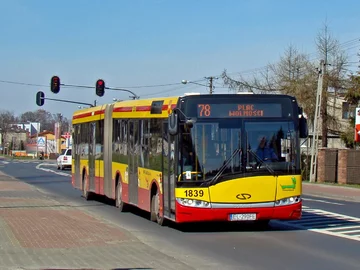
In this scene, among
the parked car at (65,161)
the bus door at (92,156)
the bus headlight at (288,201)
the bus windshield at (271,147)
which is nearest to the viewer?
the bus windshield at (271,147)

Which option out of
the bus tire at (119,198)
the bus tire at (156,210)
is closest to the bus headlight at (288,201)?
the bus tire at (156,210)

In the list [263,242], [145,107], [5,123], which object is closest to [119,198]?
[145,107]

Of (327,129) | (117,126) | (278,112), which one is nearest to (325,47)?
(327,129)

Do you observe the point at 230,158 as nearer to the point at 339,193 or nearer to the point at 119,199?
the point at 119,199

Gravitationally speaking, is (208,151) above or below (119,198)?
above

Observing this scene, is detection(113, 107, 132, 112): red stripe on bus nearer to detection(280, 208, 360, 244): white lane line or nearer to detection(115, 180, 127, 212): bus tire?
detection(115, 180, 127, 212): bus tire

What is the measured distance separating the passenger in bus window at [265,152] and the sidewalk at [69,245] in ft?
10.2

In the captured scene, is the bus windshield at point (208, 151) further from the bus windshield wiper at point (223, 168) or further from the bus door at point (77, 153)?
the bus door at point (77, 153)

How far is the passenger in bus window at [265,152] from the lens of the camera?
14.5 metres

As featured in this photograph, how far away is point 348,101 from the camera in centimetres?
4844

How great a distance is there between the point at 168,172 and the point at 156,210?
177cm

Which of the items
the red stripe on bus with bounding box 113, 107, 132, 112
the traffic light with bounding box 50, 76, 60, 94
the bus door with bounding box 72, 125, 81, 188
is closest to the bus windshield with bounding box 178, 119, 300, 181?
the red stripe on bus with bounding box 113, 107, 132, 112

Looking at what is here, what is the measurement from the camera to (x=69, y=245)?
479 inches

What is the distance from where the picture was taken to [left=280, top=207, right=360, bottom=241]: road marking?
15.1 m
